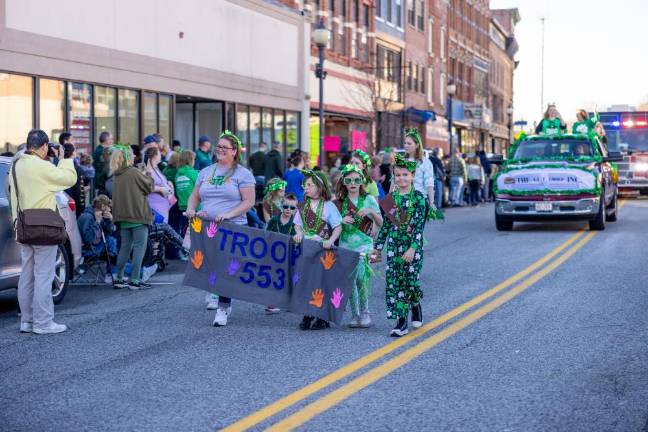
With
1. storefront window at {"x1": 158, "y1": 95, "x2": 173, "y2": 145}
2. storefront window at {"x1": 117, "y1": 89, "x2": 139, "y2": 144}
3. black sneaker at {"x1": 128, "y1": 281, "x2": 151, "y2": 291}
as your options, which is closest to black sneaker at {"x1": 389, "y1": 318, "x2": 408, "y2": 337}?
black sneaker at {"x1": 128, "y1": 281, "x2": 151, "y2": 291}

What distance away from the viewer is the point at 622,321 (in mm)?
9922

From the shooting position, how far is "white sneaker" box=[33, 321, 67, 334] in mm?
9523

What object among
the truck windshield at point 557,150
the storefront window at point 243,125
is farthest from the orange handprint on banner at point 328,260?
the storefront window at point 243,125

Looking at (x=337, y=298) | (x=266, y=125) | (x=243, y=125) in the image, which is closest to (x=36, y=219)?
(x=337, y=298)

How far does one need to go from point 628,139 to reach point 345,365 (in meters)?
33.3

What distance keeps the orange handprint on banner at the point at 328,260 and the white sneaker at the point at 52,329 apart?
2436mm

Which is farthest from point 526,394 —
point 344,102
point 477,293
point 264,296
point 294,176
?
point 344,102

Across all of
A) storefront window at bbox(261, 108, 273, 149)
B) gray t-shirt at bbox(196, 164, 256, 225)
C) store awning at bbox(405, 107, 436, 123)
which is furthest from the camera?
store awning at bbox(405, 107, 436, 123)

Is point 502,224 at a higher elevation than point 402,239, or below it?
below

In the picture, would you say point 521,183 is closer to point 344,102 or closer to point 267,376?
point 267,376

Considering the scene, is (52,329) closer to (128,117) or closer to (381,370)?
(381,370)

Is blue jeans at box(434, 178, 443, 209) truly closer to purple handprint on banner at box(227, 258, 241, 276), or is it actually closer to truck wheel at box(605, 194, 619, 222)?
truck wheel at box(605, 194, 619, 222)

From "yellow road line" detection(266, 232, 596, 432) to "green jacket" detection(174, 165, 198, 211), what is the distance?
5.41 m

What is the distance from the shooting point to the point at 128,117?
72.1 feet
